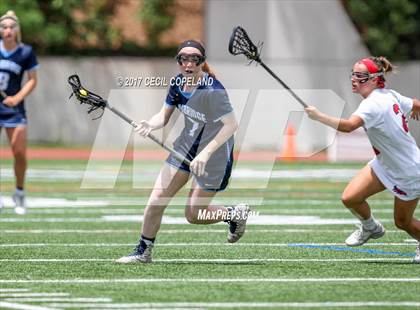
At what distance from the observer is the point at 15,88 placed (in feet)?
43.5

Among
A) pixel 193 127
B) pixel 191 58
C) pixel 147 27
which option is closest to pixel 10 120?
pixel 193 127

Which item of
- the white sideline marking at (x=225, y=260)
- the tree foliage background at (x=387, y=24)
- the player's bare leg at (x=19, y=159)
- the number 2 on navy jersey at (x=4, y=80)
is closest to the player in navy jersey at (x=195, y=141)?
the white sideline marking at (x=225, y=260)

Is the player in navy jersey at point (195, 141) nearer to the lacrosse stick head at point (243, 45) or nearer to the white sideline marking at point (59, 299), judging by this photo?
the lacrosse stick head at point (243, 45)

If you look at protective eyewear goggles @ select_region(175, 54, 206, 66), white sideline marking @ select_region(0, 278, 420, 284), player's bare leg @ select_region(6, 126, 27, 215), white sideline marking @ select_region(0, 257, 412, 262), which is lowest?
player's bare leg @ select_region(6, 126, 27, 215)

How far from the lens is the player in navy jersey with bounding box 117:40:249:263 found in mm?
8750

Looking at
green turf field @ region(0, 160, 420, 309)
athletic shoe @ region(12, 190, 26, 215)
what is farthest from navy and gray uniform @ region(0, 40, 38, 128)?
green turf field @ region(0, 160, 420, 309)

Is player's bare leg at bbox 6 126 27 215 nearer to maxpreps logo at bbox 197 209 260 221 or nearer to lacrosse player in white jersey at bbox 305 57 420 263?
maxpreps logo at bbox 197 209 260 221

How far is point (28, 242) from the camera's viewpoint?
1052cm

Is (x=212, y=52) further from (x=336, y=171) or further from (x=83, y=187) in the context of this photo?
(x=83, y=187)

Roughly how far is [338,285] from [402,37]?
2323 cm

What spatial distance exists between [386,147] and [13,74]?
19.1 ft

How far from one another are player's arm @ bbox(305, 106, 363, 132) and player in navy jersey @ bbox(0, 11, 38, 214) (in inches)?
212

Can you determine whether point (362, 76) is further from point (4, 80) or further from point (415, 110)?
point (4, 80)

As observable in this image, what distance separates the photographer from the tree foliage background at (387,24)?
96.4ft
